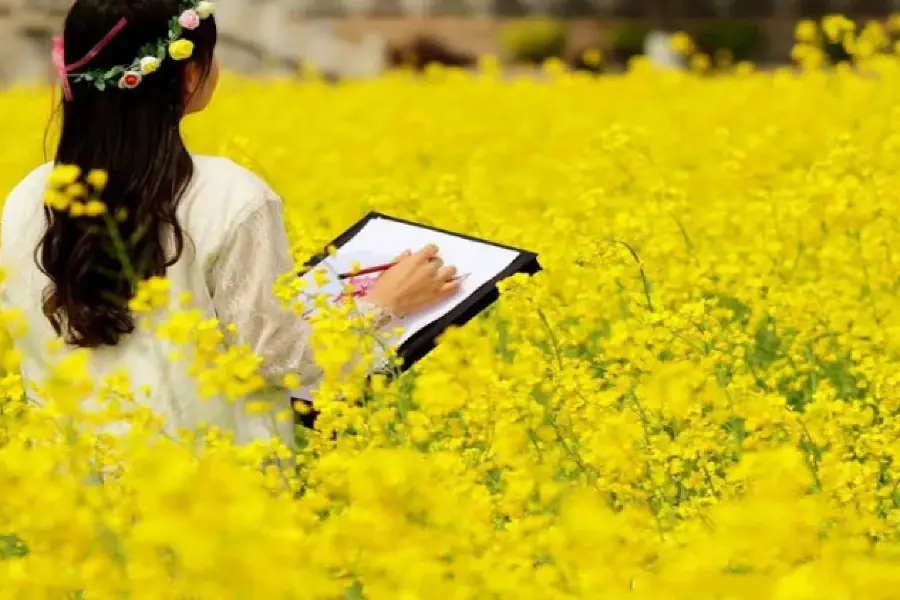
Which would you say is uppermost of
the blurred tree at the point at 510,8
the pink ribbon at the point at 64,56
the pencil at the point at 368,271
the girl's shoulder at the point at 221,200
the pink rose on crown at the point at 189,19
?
the pink rose on crown at the point at 189,19

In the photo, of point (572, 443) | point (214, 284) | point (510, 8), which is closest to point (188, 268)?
point (214, 284)

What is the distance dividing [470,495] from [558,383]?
58cm

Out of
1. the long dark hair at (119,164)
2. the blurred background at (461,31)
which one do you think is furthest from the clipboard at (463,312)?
the blurred background at (461,31)

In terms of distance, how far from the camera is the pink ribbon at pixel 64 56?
3.11 m

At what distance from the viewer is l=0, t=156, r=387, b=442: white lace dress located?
3.14 metres

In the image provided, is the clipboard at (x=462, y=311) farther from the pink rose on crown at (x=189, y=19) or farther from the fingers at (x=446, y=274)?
the pink rose on crown at (x=189, y=19)

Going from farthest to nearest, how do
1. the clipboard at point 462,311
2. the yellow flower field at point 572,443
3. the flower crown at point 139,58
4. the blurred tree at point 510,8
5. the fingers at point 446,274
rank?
the blurred tree at point 510,8, the fingers at point 446,274, the clipboard at point 462,311, the flower crown at point 139,58, the yellow flower field at point 572,443

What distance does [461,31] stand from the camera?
2388 cm

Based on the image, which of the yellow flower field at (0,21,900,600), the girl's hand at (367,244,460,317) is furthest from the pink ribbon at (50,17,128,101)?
the girl's hand at (367,244,460,317)

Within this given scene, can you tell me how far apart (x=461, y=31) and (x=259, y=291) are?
21.0m

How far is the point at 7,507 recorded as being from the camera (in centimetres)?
238

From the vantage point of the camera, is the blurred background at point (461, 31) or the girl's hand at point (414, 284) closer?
the girl's hand at point (414, 284)

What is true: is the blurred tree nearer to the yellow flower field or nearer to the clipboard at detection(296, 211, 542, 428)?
the yellow flower field

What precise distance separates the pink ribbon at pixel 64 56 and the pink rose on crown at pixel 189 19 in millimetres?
95
